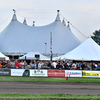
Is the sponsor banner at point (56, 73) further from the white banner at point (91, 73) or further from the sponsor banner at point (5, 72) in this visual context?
the sponsor banner at point (5, 72)

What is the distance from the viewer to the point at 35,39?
50.8 m

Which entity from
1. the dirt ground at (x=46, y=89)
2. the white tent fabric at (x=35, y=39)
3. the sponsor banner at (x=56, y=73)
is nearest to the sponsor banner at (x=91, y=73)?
the sponsor banner at (x=56, y=73)

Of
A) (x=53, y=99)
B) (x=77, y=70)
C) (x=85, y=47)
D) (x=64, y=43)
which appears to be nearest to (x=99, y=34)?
(x=64, y=43)

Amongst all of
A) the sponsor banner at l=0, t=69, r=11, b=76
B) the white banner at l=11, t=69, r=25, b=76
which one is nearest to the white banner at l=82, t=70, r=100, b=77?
the white banner at l=11, t=69, r=25, b=76

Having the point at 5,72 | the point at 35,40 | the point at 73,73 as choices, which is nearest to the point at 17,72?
the point at 5,72

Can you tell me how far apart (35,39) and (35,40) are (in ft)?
0.78

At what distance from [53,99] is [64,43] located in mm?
39368

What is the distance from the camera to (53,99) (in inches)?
454

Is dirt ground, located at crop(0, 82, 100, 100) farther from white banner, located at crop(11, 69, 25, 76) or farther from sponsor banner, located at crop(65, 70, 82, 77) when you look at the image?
white banner, located at crop(11, 69, 25, 76)

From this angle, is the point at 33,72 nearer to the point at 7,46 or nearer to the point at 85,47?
the point at 85,47

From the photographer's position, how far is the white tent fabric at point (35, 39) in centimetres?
4991

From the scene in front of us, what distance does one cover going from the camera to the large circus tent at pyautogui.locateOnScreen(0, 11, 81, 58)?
49.9m


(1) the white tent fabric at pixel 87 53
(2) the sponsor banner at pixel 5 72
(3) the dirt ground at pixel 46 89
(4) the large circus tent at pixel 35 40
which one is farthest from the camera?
(4) the large circus tent at pixel 35 40

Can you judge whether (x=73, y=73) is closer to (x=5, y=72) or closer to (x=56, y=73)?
(x=56, y=73)
